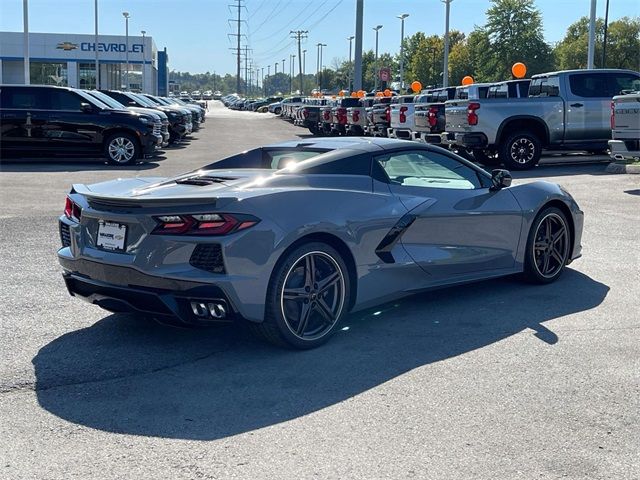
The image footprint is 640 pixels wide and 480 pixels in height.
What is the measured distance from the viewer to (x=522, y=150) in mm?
17344

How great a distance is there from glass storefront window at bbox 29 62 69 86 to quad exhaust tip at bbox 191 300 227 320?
262 feet

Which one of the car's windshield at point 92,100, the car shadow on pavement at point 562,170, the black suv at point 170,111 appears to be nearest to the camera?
the car shadow on pavement at point 562,170

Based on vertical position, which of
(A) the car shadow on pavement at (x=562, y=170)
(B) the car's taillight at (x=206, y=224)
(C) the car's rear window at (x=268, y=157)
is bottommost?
(A) the car shadow on pavement at (x=562, y=170)

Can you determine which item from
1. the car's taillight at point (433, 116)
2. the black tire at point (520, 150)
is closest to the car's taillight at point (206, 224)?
the black tire at point (520, 150)

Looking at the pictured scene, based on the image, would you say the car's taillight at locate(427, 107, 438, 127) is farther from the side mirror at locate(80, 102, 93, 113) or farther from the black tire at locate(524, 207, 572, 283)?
the black tire at locate(524, 207, 572, 283)

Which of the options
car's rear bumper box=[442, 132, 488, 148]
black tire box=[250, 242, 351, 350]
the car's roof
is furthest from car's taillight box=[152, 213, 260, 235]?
car's rear bumper box=[442, 132, 488, 148]

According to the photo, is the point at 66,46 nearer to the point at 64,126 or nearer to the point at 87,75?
the point at 87,75

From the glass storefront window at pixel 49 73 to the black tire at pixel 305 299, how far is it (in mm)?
79589

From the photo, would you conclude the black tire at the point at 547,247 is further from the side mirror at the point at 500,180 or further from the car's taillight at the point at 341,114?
the car's taillight at the point at 341,114

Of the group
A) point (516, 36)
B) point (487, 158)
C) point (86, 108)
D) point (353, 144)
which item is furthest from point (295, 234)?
point (516, 36)

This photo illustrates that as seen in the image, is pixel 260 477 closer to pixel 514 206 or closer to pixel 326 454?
pixel 326 454

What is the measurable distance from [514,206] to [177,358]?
3.11m

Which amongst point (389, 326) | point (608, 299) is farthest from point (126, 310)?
point (608, 299)

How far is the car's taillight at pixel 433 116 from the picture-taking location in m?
19.5
